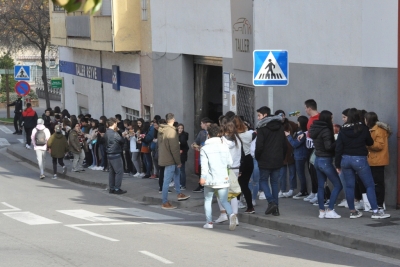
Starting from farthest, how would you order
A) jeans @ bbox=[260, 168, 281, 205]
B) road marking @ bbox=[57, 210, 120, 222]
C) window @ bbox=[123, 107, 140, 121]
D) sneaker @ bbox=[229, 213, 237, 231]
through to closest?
window @ bbox=[123, 107, 140, 121], road marking @ bbox=[57, 210, 120, 222], jeans @ bbox=[260, 168, 281, 205], sneaker @ bbox=[229, 213, 237, 231]

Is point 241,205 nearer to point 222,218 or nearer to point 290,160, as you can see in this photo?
point 222,218

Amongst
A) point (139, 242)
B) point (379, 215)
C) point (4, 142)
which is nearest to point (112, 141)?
point (139, 242)

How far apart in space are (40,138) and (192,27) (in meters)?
5.19

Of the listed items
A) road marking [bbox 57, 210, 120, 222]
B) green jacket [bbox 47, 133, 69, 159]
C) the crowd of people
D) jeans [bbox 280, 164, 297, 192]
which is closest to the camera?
the crowd of people

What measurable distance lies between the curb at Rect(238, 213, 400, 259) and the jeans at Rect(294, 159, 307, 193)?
1.98 metres

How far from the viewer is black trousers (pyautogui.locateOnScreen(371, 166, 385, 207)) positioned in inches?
444

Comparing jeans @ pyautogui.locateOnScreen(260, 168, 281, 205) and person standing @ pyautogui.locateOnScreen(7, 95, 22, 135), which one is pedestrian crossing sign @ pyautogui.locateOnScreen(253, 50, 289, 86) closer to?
jeans @ pyautogui.locateOnScreen(260, 168, 281, 205)

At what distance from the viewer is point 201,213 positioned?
44.9 ft

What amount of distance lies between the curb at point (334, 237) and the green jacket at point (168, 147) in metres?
2.74

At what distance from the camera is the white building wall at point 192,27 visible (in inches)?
680

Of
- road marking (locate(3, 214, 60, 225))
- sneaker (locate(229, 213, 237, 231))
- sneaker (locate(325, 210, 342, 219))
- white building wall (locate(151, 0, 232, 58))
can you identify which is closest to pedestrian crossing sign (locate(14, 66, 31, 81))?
white building wall (locate(151, 0, 232, 58))

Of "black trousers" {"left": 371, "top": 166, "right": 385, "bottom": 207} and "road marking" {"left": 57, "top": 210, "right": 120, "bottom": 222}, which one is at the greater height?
"black trousers" {"left": 371, "top": 166, "right": 385, "bottom": 207}

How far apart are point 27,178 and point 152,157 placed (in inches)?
162

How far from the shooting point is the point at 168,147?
14.1 m
